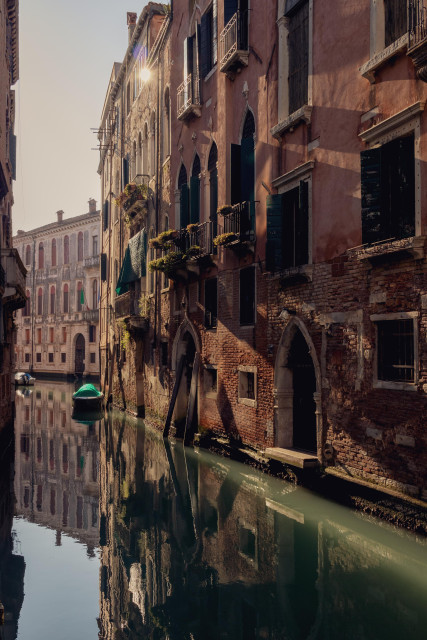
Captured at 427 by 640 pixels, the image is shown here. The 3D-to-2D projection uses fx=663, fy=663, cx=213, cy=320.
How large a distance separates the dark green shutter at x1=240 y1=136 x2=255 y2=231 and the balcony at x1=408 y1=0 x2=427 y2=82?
5139 millimetres

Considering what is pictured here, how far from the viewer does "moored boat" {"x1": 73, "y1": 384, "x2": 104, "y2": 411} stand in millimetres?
24266

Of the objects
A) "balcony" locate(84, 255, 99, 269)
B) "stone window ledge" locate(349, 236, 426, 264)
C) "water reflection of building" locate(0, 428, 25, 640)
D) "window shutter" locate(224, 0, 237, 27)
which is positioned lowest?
"water reflection of building" locate(0, 428, 25, 640)

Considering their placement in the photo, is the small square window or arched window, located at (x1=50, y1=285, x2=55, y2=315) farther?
arched window, located at (x1=50, y1=285, x2=55, y2=315)

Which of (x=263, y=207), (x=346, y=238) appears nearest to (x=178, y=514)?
(x=346, y=238)

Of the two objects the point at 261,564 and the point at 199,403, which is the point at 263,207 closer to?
the point at 199,403

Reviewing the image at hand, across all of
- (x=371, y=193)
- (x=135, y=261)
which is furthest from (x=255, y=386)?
(x=135, y=261)

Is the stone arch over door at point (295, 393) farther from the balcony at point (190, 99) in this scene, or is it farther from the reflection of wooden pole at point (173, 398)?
the balcony at point (190, 99)

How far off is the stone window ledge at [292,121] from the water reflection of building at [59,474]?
22.9ft

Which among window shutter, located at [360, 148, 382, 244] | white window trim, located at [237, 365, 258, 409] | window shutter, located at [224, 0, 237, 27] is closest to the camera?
window shutter, located at [360, 148, 382, 244]

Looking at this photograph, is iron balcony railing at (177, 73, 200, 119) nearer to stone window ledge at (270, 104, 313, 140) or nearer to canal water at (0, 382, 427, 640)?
stone window ledge at (270, 104, 313, 140)

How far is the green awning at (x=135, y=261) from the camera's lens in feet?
69.2

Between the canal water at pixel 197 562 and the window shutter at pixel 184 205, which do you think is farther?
the window shutter at pixel 184 205

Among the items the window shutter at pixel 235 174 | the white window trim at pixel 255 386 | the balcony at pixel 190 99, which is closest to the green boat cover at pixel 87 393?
the balcony at pixel 190 99

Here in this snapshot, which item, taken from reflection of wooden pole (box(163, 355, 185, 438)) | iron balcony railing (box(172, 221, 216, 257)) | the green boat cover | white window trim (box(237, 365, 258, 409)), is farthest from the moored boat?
white window trim (box(237, 365, 258, 409))
